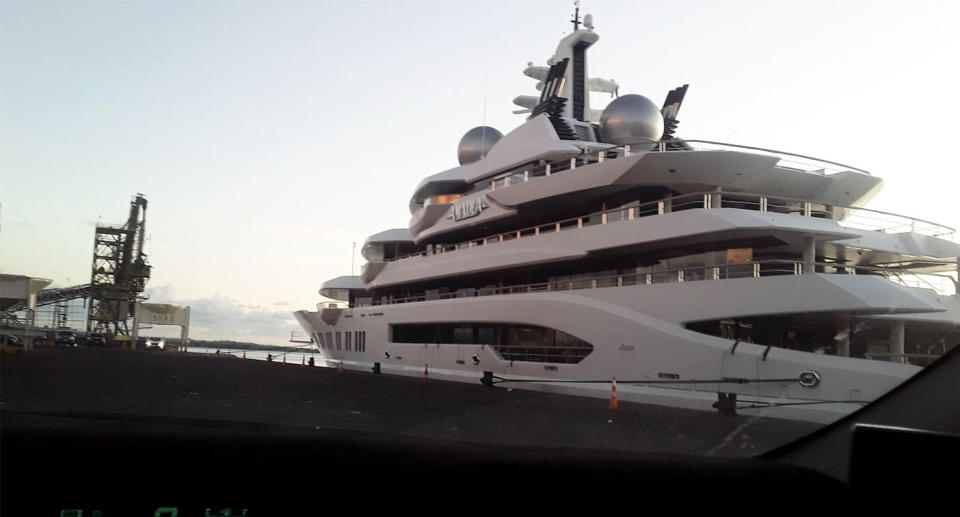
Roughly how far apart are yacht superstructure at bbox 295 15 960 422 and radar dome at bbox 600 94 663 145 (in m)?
0.04

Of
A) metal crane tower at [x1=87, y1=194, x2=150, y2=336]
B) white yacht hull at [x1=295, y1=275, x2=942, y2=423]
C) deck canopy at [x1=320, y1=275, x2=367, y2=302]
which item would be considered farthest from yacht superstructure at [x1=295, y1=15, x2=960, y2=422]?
deck canopy at [x1=320, y1=275, x2=367, y2=302]

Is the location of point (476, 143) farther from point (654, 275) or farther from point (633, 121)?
point (654, 275)

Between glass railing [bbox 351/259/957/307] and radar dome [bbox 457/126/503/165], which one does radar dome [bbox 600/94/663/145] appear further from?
radar dome [bbox 457/126/503/165]

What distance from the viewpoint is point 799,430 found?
126 inches

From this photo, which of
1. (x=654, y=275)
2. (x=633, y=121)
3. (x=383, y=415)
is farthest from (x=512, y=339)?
(x=383, y=415)

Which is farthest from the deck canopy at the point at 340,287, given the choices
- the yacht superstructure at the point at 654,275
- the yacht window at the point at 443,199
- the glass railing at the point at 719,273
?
the glass railing at the point at 719,273

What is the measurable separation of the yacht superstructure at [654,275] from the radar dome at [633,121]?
4cm

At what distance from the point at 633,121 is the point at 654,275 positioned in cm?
618

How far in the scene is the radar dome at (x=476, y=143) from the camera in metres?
26.1

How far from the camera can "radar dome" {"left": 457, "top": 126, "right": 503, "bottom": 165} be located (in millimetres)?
26109

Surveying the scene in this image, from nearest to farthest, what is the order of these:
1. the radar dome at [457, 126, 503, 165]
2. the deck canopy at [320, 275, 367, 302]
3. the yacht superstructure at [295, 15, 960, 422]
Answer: the yacht superstructure at [295, 15, 960, 422] < the radar dome at [457, 126, 503, 165] < the deck canopy at [320, 275, 367, 302]

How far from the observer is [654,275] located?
14422 millimetres

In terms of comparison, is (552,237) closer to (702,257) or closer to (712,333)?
(702,257)

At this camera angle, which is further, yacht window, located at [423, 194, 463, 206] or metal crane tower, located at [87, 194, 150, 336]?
yacht window, located at [423, 194, 463, 206]
